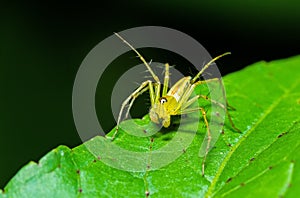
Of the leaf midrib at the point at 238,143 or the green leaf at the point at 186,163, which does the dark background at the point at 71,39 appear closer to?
the leaf midrib at the point at 238,143

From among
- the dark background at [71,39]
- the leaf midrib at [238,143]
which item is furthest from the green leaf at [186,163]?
the dark background at [71,39]

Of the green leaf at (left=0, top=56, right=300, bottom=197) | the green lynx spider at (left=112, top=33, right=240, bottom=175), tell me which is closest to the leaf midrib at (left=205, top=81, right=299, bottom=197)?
the green leaf at (left=0, top=56, right=300, bottom=197)

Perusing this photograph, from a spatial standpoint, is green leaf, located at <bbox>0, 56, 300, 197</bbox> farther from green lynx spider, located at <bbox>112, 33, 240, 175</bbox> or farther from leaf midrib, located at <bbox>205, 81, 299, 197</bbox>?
green lynx spider, located at <bbox>112, 33, 240, 175</bbox>

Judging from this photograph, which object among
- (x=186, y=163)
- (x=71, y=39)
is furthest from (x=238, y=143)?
(x=71, y=39)

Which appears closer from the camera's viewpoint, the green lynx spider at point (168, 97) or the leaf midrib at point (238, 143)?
the leaf midrib at point (238, 143)

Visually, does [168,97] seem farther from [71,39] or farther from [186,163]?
[71,39]

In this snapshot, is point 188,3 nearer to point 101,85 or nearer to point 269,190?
point 101,85
